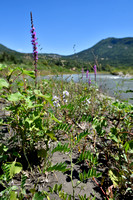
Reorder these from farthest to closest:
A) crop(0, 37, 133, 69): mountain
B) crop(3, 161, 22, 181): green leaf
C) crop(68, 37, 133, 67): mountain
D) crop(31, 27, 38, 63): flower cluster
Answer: crop(68, 37, 133, 67): mountain → crop(0, 37, 133, 69): mountain → crop(31, 27, 38, 63): flower cluster → crop(3, 161, 22, 181): green leaf

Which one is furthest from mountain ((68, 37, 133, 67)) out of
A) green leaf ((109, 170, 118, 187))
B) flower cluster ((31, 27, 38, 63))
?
green leaf ((109, 170, 118, 187))

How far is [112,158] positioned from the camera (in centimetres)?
149

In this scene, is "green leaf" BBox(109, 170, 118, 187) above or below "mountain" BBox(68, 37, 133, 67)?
below

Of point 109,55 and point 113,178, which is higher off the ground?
point 109,55

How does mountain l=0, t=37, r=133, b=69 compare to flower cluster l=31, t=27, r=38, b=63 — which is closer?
flower cluster l=31, t=27, r=38, b=63

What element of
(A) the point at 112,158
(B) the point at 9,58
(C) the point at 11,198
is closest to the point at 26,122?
(C) the point at 11,198

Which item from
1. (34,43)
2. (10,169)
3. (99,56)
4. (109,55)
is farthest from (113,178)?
(109,55)

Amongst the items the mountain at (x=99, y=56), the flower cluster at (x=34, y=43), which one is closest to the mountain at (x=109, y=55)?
the mountain at (x=99, y=56)

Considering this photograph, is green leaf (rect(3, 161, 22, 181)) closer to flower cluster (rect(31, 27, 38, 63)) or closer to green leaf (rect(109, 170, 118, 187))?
green leaf (rect(109, 170, 118, 187))

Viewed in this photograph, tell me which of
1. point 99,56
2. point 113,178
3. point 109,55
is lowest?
point 113,178

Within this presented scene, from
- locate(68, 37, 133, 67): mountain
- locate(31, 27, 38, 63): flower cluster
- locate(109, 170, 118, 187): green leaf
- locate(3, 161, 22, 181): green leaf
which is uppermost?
locate(68, 37, 133, 67): mountain

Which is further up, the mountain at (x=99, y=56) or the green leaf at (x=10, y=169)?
the mountain at (x=99, y=56)

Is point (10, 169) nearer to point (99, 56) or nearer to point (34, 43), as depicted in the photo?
point (34, 43)

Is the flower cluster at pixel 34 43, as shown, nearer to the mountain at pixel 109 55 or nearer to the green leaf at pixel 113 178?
the mountain at pixel 109 55
